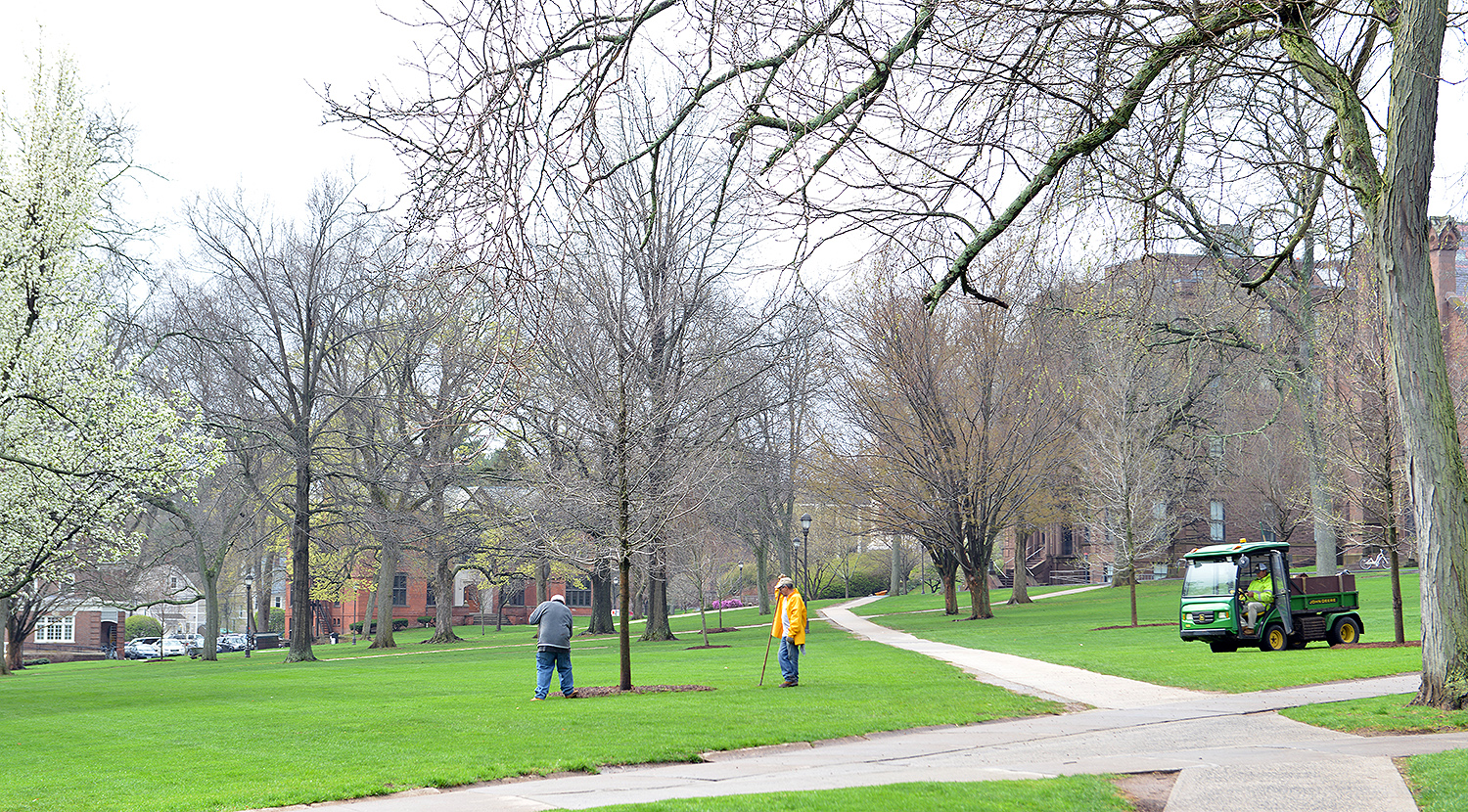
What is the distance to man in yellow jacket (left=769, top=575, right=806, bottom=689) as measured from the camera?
17.6 meters

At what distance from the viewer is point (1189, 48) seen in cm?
892

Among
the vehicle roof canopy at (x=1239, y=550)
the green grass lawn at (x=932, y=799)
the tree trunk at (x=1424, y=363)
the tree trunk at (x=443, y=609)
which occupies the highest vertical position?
the tree trunk at (x=1424, y=363)

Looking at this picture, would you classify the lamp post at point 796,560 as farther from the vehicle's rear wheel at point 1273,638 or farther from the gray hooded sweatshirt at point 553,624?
the gray hooded sweatshirt at point 553,624

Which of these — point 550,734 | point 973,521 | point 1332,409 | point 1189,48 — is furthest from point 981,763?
point 973,521

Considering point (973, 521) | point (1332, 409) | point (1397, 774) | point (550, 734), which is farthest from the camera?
point (973, 521)

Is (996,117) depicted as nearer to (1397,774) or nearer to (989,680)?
(1397,774)

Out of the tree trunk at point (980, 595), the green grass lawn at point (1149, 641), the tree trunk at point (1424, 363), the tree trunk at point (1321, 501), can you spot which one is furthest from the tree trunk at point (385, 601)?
the tree trunk at point (1424, 363)

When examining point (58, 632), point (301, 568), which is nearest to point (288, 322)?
point (301, 568)

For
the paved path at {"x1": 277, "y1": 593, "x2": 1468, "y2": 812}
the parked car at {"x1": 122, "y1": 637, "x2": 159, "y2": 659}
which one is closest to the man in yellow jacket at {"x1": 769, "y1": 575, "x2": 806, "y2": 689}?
the paved path at {"x1": 277, "y1": 593, "x2": 1468, "y2": 812}

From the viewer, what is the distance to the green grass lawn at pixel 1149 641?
17.9 m

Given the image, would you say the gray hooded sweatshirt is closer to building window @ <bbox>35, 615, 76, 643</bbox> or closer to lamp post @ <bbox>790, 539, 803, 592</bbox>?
lamp post @ <bbox>790, 539, 803, 592</bbox>

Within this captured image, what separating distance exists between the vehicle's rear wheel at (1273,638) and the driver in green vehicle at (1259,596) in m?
0.35

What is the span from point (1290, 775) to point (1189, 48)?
5.56 meters

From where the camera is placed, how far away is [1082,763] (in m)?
9.66
